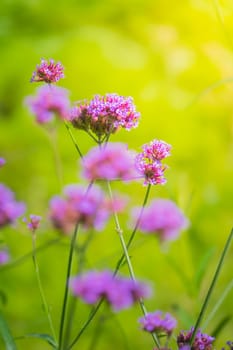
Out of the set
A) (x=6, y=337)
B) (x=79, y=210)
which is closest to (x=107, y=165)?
(x=79, y=210)

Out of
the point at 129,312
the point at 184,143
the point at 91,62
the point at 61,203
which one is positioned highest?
the point at 91,62

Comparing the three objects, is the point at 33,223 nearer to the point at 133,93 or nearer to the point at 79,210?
the point at 79,210

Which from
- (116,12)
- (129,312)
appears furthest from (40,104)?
Result: (116,12)

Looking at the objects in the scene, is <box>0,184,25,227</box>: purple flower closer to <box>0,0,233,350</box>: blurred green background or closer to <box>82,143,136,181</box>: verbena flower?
<box>82,143,136,181</box>: verbena flower

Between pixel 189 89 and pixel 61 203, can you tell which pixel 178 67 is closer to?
pixel 189 89

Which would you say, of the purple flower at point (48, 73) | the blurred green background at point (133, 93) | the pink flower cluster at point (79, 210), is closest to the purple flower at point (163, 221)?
the pink flower cluster at point (79, 210)

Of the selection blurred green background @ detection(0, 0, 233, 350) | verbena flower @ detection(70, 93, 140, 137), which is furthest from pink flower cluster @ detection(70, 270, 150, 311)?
blurred green background @ detection(0, 0, 233, 350)
